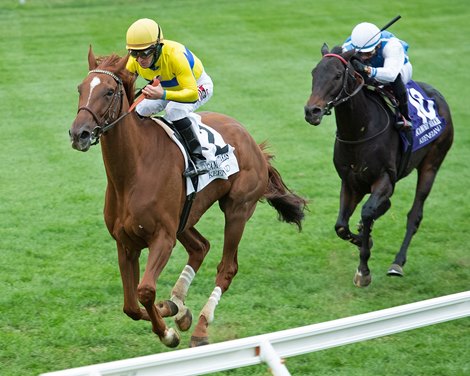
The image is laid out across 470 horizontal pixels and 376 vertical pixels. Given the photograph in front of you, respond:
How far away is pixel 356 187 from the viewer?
7738mm

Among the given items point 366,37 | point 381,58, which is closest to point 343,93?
point 366,37

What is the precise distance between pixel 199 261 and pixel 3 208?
311cm

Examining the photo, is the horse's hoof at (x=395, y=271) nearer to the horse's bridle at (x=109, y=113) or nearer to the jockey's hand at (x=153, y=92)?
the jockey's hand at (x=153, y=92)

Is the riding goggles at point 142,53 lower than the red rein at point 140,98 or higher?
higher

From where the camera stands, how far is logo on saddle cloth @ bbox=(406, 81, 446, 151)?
26.0ft

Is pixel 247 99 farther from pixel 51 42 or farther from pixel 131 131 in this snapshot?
pixel 131 131

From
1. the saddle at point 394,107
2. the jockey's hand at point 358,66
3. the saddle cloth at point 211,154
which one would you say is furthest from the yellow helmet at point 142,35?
the saddle at point 394,107

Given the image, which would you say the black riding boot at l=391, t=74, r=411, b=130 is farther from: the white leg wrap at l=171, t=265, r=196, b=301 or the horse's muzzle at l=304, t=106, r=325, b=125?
the white leg wrap at l=171, t=265, r=196, b=301

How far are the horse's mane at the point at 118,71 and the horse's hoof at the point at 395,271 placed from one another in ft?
10.2

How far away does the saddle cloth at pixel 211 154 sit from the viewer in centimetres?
616

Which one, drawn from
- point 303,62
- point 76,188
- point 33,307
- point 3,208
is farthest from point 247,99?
point 33,307

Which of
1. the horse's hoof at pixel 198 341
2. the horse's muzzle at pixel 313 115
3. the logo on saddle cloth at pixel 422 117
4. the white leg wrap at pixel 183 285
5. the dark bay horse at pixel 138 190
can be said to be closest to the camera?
the dark bay horse at pixel 138 190

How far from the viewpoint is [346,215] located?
25.2ft

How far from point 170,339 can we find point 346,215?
237 centimetres
